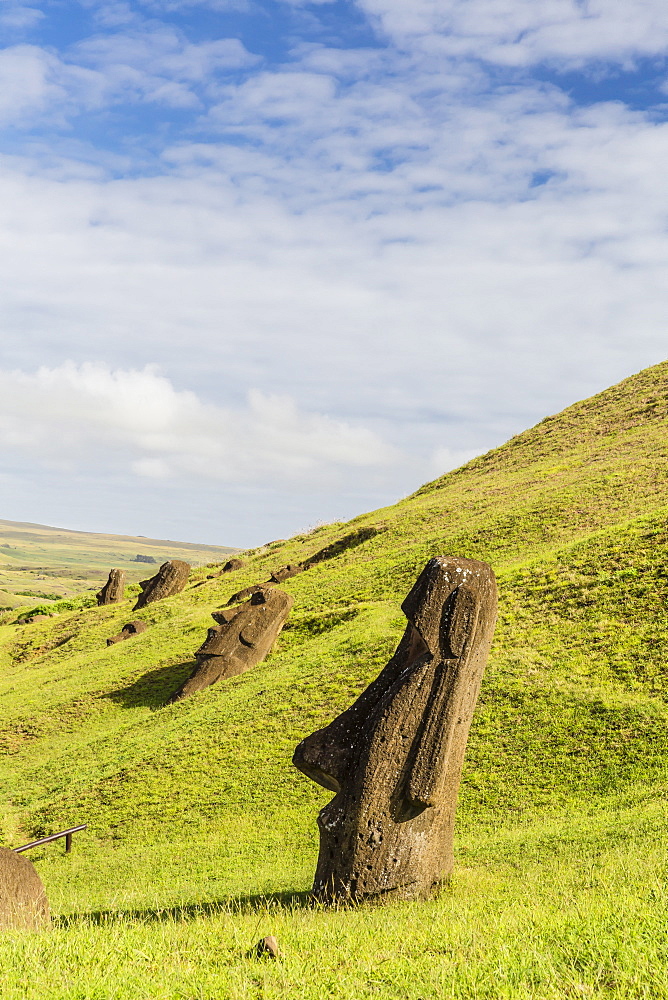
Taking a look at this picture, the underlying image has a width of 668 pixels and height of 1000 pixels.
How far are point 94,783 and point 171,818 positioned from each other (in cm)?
381

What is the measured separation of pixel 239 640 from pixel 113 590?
90.7 feet

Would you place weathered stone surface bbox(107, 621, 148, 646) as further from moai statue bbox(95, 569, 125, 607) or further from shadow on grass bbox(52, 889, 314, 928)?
shadow on grass bbox(52, 889, 314, 928)

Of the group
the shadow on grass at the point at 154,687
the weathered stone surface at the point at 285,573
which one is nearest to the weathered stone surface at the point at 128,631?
the shadow on grass at the point at 154,687

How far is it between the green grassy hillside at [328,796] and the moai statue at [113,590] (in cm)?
781

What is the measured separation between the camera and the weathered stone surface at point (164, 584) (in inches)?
1970

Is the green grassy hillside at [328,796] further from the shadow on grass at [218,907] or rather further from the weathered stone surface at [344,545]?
the weathered stone surface at [344,545]

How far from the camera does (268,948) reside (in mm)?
6750

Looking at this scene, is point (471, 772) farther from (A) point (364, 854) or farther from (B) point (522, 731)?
(A) point (364, 854)

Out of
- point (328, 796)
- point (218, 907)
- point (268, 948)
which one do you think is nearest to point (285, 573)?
point (328, 796)

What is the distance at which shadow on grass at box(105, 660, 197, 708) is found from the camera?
30.1 metres

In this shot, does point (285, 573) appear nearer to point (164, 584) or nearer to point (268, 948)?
point (164, 584)

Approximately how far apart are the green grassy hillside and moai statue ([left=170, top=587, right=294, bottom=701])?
978 mm

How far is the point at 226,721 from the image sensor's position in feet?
79.4

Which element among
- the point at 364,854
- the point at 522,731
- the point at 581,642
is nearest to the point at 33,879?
the point at 364,854
